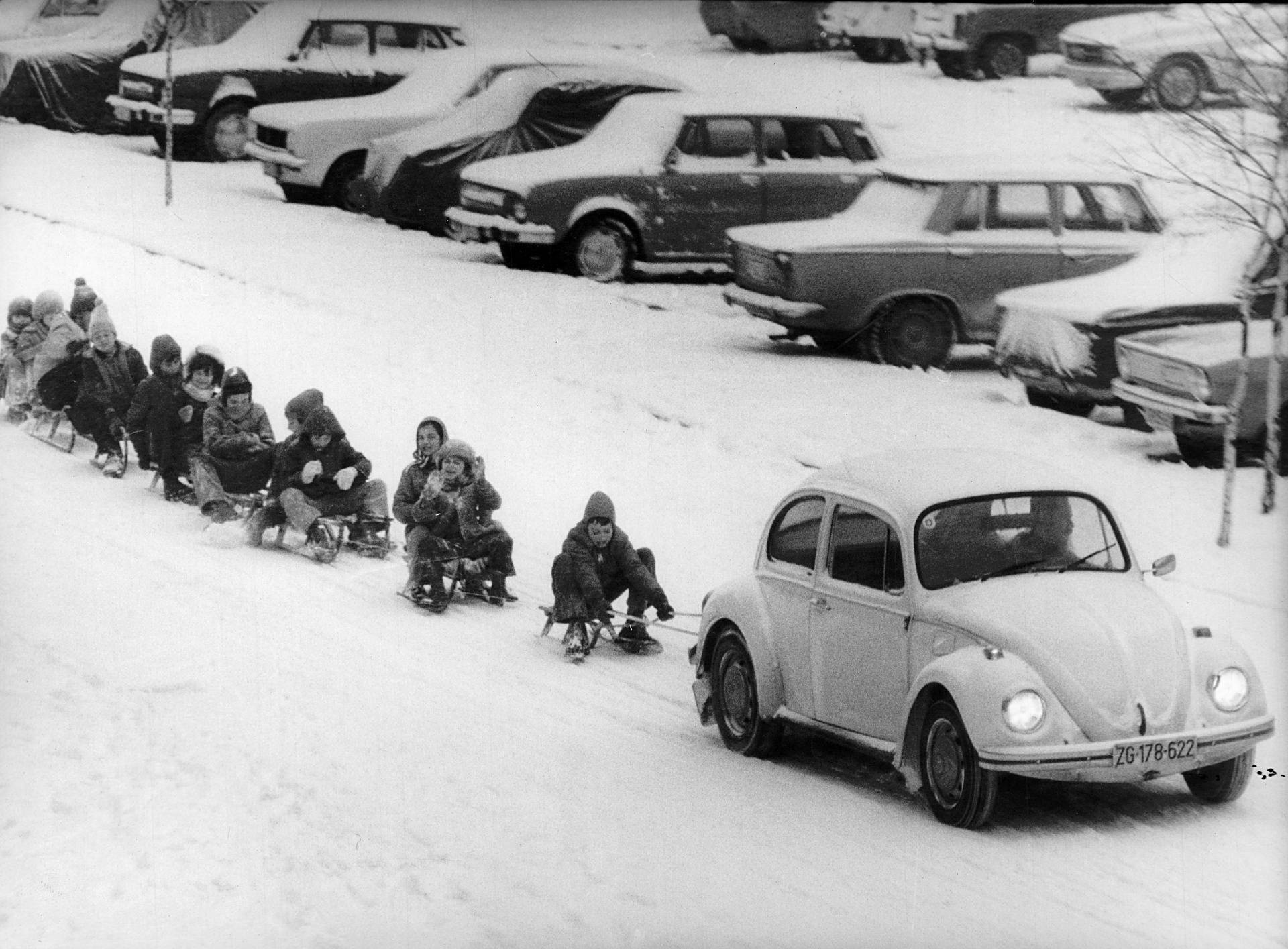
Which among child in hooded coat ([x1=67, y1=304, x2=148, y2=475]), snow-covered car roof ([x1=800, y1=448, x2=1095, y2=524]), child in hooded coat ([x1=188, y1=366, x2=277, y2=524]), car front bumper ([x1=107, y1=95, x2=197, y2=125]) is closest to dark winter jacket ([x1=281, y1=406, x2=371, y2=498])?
child in hooded coat ([x1=188, y1=366, x2=277, y2=524])

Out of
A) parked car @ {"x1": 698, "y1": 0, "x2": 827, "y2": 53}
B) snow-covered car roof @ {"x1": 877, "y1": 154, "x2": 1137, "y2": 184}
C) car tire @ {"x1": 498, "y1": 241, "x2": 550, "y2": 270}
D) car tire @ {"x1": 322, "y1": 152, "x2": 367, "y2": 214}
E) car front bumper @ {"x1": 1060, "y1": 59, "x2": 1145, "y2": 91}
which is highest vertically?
parked car @ {"x1": 698, "y1": 0, "x2": 827, "y2": 53}

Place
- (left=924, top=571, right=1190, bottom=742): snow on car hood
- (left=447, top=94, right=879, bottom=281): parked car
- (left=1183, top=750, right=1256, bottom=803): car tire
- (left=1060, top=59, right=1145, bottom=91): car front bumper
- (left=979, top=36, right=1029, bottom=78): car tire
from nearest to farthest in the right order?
1. (left=924, top=571, right=1190, bottom=742): snow on car hood
2. (left=1183, top=750, right=1256, bottom=803): car tire
3. (left=1060, top=59, right=1145, bottom=91): car front bumper
4. (left=979, top=36, right=1029, bottom=78): car tire
5. (left=447, top=94, right=879, bottom=281): parked car

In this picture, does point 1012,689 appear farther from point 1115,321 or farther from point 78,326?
point 78,326

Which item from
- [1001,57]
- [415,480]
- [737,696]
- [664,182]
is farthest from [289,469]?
[1001,57]

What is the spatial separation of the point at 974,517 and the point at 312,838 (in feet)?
8.74

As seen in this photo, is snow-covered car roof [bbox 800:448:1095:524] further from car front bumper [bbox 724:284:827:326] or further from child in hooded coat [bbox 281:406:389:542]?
child in hooded coat [bbox 281:406:389:542]

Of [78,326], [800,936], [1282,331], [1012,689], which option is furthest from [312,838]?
[1282,331]

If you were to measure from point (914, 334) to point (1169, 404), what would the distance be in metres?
1.20

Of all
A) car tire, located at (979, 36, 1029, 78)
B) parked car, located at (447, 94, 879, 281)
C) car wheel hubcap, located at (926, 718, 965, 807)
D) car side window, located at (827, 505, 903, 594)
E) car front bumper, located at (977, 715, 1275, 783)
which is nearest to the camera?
car front bumper, located at (977, 715, 1275, 783)

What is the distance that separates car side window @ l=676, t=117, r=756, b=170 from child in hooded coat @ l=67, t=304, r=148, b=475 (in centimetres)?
311

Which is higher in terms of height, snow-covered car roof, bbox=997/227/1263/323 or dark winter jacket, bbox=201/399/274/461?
snow-covered car roof, bbox=997/227/1263/323

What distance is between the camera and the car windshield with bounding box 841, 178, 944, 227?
28.6 ft

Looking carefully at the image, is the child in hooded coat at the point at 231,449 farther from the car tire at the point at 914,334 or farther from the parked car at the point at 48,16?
the car tire at the point at 914,334

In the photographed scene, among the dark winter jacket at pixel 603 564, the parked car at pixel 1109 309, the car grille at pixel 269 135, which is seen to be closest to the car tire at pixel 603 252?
the dark winter jacket at pixel 603 564
